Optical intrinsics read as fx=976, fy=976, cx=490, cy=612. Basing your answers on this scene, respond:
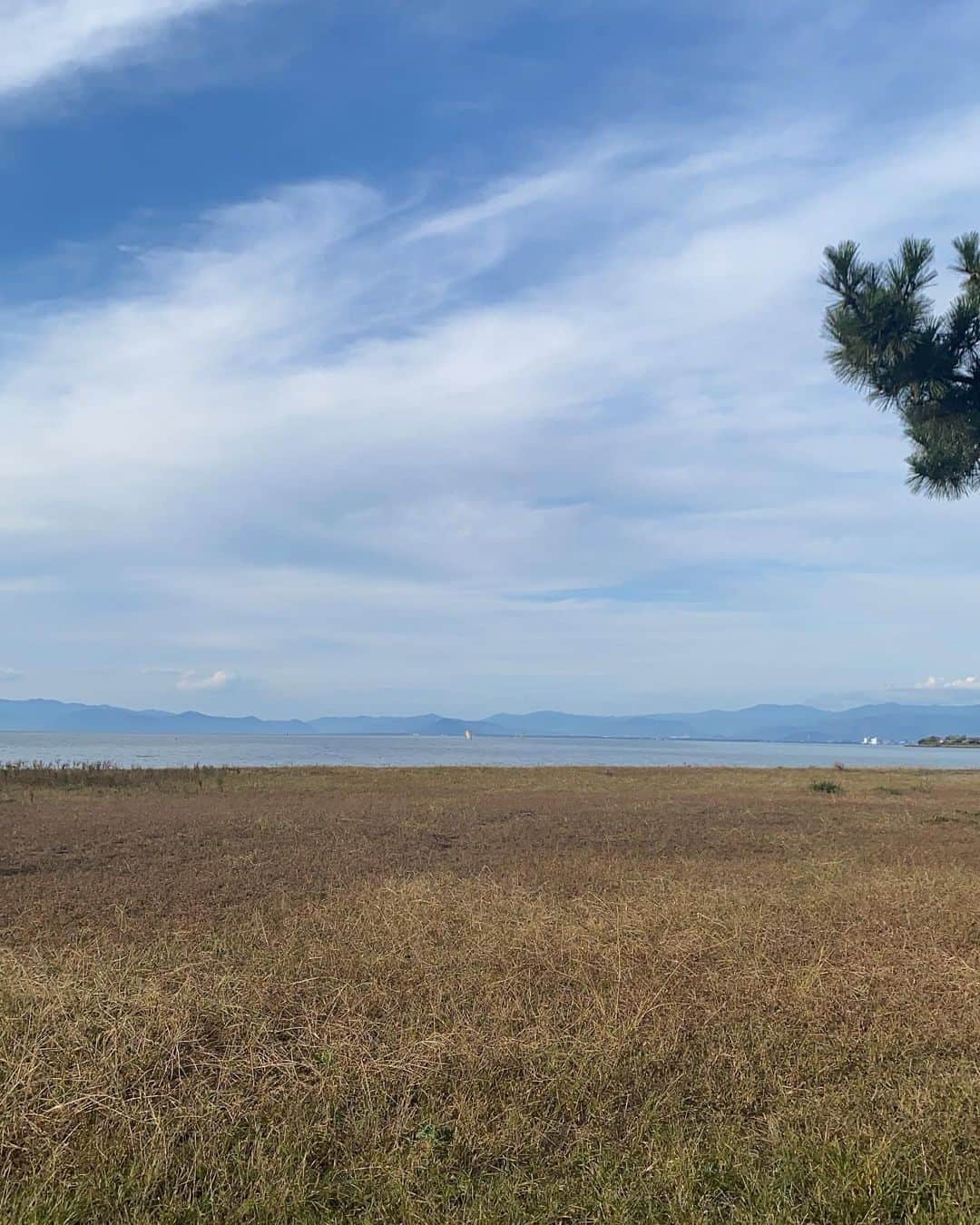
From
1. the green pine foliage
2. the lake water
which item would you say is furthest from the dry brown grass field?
the lake water

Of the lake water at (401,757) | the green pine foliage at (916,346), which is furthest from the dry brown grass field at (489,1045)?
the lake water at (401,757)

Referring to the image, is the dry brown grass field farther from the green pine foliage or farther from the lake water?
the lake water

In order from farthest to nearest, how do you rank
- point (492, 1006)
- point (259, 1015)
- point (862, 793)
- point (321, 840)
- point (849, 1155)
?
point (862, 793)
point (321, 840)
point (492, 1006)
point (259, 1015)
point (849, 1155)

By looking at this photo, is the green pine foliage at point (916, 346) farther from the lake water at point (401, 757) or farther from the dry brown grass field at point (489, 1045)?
the lake water at point (401, 757)

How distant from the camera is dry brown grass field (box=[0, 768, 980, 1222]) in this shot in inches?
158

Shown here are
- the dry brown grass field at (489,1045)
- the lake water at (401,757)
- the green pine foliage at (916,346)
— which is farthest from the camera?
the lake water at (401,757)

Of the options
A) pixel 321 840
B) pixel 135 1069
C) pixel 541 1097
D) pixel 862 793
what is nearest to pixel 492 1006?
pixel 541 1097

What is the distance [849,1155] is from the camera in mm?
4258

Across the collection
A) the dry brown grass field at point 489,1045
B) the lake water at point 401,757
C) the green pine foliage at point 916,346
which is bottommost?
the lake water at point 401,757

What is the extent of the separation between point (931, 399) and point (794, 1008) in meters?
8.76

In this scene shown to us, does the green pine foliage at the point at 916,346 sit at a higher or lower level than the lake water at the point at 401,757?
higher

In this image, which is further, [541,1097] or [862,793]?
[862,793]

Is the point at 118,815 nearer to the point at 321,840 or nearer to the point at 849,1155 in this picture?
the point at 321,840

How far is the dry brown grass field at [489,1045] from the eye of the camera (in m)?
4.02
